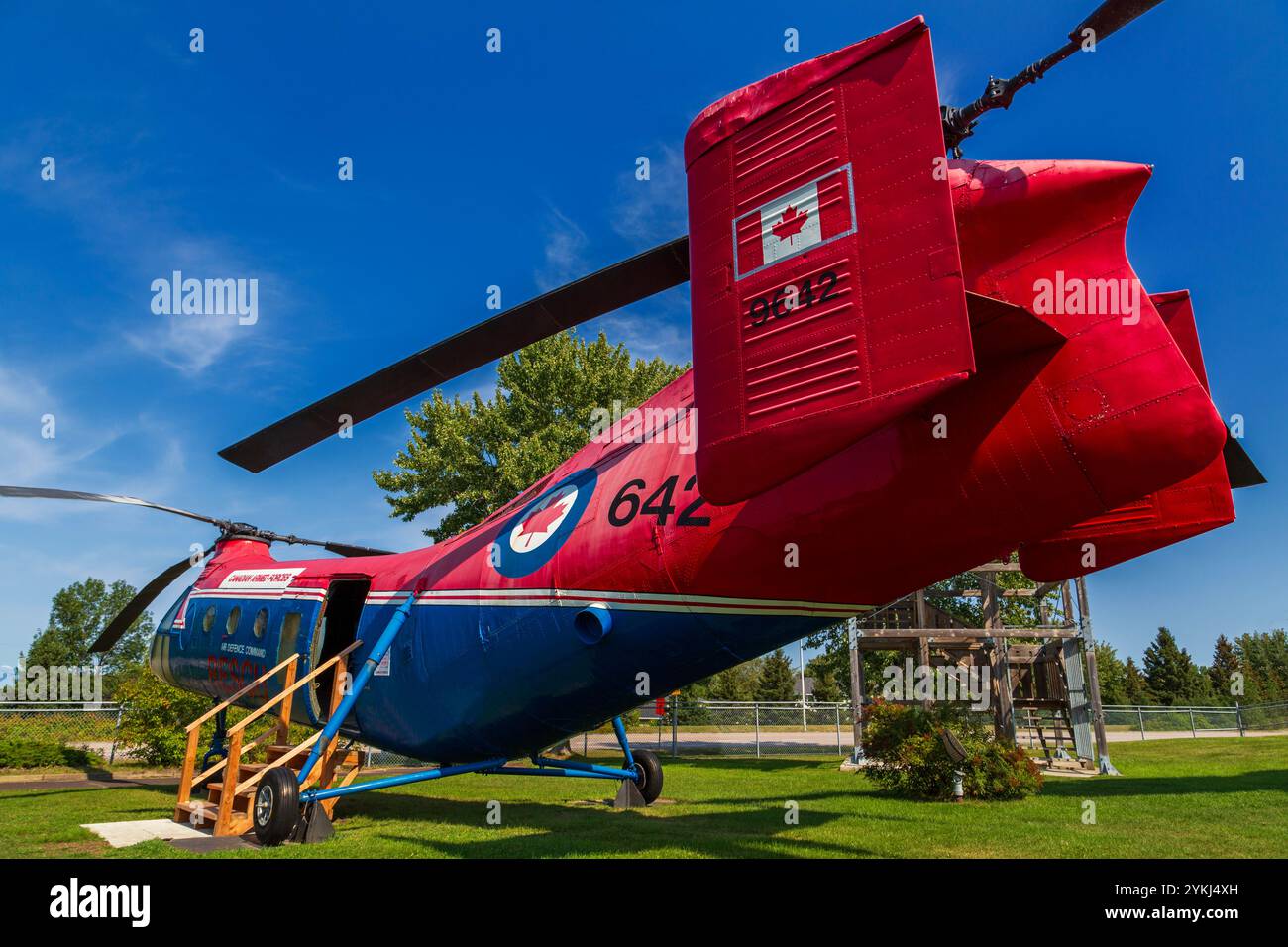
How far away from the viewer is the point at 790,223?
5.40 metres

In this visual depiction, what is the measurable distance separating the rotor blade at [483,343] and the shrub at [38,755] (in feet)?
57.6

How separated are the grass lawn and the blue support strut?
3.73 feet

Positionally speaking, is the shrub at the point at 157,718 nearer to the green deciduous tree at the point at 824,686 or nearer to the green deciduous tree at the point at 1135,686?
the green deciduous tree at the point at 824,686

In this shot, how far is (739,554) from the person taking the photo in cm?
708

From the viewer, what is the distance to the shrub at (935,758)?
1438 cm

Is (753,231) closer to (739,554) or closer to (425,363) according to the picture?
(739,554)

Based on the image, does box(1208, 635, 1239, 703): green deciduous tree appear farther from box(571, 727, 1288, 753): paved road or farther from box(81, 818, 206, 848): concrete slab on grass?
box(81, 818, 206, 848): concrete slab on grass

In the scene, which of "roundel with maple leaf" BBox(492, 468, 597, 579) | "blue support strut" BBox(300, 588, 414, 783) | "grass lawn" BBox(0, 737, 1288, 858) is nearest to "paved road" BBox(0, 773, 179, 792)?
"grass lawn" BBox(0, 737, 1288, 858)

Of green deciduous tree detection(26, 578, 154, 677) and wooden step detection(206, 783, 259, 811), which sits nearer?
wooden step detection(206, 783, 259, 811)

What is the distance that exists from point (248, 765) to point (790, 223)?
39.0ft

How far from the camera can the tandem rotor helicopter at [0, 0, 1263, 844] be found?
4.84 meters

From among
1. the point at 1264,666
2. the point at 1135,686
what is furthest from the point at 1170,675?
the point at 1264,666

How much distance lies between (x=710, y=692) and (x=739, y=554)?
263 feet

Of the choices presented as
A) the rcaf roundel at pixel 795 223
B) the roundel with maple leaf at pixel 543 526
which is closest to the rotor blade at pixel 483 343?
the rcaf roundel at pixel 795 223
